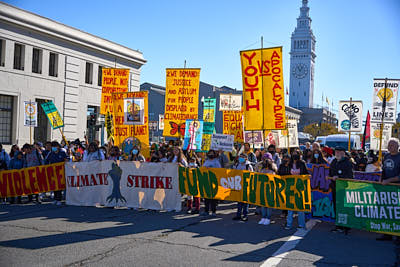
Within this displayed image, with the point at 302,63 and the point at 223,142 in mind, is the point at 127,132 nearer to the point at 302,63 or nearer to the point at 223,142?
the point at 223,142

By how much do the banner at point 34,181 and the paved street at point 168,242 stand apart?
1.94 metres

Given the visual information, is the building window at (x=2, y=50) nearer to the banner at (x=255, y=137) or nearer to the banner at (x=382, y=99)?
the banner at (x=255, y=137)

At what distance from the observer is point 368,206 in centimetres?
854

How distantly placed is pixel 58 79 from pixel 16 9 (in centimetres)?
485

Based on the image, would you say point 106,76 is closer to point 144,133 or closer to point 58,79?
point 144,133

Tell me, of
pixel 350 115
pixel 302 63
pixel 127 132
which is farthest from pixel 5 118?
pixel 302 63

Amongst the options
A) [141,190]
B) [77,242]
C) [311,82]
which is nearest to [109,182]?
[141,190]

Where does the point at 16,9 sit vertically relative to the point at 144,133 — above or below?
above

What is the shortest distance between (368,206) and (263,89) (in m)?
4.96

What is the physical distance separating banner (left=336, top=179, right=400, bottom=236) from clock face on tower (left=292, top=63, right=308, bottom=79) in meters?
168

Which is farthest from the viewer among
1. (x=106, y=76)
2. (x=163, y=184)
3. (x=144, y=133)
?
(x=106, y=76)

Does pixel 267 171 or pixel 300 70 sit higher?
pixel 300 70

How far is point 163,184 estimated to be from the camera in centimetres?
1159

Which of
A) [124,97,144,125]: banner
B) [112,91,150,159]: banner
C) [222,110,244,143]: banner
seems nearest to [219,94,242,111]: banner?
[222,110,244,143]: banner
